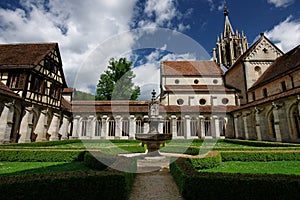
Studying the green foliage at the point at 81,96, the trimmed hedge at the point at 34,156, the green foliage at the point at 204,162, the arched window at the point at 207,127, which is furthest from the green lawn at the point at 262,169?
the green foliage at the point at 81,96

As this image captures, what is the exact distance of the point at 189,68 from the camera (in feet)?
103

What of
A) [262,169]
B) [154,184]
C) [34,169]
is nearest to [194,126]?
[262,169]

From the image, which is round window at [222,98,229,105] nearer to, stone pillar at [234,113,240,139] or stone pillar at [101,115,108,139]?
stone pillar at [234,113,240,139]

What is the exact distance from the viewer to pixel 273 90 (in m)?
20.0

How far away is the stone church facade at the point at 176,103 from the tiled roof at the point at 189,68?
0.17m

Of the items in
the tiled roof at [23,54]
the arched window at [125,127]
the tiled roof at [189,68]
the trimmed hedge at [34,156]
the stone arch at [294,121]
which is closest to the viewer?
the trimmed hedge at [34,156]

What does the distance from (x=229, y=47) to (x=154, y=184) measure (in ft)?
137

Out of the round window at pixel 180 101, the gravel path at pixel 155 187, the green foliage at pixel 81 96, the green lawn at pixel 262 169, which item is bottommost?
the gravel path at pixel 155 187

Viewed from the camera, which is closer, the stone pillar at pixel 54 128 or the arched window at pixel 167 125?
the stone pillar at pixel 54 128

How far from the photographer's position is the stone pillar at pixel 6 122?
42.7 feet

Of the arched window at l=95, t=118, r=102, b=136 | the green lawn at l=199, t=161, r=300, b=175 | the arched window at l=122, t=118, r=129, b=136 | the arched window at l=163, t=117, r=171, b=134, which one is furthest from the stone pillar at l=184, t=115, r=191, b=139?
the green lawn at l=199, t=161, r=300, b=175

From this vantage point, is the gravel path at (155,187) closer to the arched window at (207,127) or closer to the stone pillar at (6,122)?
the stone pillar at (6,122)

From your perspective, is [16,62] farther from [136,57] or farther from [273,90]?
[273,90]

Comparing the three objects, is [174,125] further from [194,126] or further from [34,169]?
[34,169]
